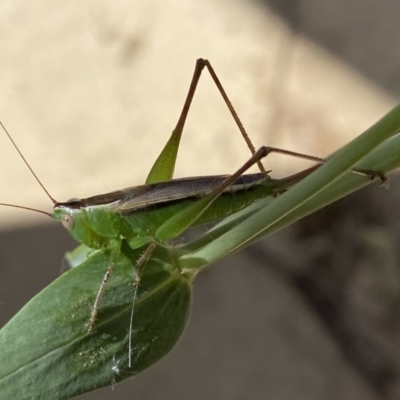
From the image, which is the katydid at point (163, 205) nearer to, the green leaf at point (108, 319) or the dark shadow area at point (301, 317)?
the green leaf at point (108, 319)

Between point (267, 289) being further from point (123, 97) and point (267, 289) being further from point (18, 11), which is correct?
point (18, 11)

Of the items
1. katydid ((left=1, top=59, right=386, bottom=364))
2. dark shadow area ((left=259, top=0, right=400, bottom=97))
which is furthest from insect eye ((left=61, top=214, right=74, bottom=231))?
dark shadow area ((left=259, top=0, right=400, bottom=97))

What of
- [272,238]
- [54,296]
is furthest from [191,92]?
[272,238]

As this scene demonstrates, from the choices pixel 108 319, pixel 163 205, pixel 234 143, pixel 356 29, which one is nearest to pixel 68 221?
pixel 163 205

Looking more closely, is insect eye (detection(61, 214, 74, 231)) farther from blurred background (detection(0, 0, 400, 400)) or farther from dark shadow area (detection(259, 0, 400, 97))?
dark shadow area (detection(259, 0, 400, 97))

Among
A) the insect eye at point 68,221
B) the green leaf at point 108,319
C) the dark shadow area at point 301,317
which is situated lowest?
the dark shadow area at point 301,317

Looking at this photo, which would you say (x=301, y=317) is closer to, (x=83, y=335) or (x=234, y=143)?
(x=234, y=143)

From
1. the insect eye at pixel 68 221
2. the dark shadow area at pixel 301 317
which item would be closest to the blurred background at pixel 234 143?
the dark shadow area at pixel 301 317
